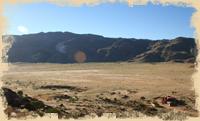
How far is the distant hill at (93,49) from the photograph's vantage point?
90.6 metres

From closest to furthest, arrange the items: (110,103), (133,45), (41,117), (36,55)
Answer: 1. (41,117)
2. (110,103)
3. (36,55)
4. (133,45)

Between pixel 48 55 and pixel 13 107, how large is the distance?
85.4 meters

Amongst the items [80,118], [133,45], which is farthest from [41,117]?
[133,45]

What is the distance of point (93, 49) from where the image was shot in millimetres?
105750

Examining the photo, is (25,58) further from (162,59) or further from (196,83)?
(196,83)

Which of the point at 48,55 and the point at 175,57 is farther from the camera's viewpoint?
the point at 48,55

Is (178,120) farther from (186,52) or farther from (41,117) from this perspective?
(186,52)

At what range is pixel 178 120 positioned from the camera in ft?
47.5

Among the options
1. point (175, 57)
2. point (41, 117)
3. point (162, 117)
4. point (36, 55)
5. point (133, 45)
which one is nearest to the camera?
point (41, 117)

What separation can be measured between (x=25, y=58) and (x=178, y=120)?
76625mm

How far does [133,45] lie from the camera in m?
106

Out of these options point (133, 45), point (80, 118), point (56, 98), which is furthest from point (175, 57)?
point (80, 118)

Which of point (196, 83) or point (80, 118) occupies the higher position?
point (196, 83)

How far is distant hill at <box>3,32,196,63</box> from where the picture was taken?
90.6 meters
